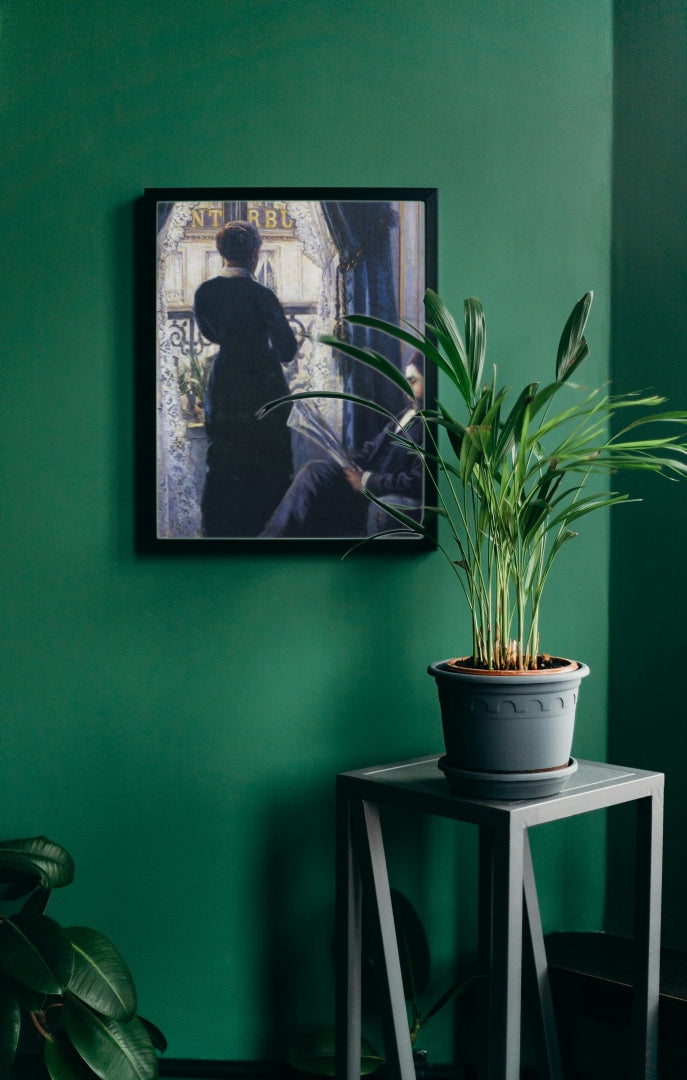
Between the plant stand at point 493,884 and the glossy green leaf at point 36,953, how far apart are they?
51cm

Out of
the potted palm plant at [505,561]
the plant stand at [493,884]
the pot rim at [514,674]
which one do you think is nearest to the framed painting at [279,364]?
the potted palm plant at [505,561]

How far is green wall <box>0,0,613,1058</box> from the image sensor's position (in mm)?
1990

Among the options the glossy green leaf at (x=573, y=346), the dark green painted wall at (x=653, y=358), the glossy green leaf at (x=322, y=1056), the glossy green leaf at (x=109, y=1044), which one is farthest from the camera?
the dark green painted wall at (x=653, y=358)

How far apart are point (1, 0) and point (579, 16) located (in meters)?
1.25

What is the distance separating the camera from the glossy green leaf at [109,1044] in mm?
1604

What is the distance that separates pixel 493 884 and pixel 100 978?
2.40 feet

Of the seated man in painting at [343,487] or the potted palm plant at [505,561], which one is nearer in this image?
the potted palm plant at [505,561]

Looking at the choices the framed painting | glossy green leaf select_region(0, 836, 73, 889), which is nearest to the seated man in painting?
the framed painting

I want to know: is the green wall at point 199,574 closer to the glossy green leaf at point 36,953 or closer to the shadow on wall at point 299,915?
the shadow on wall at point 299,915

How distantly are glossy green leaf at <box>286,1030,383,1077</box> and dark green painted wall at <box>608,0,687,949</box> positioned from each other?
0.62m

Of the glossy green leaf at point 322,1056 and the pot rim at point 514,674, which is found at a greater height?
the pot rim at point 514,674

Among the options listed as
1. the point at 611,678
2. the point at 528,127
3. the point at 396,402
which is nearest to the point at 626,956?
the point at 611,678

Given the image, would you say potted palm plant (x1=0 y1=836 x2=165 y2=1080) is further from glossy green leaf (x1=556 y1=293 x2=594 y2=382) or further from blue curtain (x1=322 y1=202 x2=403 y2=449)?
glossy green leaf (x1=556 y1=293 x2=594 y2=382)

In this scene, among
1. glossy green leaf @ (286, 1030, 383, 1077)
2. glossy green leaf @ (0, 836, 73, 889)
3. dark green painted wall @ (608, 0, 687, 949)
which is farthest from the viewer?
dark green painted wall @ (608, 0, 687, 949)
